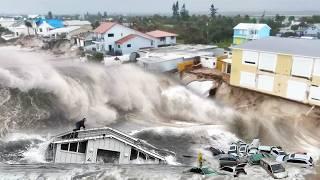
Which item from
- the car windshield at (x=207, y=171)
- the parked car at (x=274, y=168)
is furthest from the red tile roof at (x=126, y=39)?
the car windshield at (x=207, y=171)

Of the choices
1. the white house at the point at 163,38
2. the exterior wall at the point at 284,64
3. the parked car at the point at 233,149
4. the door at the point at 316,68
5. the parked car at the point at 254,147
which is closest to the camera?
the parked car at the point at 254,147

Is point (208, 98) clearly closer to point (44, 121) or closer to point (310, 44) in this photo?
point (310, 44)

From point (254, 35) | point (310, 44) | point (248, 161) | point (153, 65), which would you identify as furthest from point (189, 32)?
point (248, 161)

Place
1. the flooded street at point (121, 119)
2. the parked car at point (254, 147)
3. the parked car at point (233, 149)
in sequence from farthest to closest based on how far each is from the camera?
the parked car at point (233, 149)
the parked car at point (254, 147)
the flooded street at point (121, 119)

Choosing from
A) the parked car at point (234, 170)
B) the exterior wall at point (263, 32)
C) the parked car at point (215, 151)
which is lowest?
the parked car at point (215, 151)

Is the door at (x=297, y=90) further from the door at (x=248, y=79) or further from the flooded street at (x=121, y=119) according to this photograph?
the door at (x=248, y=79)

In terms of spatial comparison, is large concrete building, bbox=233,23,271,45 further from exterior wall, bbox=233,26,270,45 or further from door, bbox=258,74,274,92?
door, bbox=258,74,274,92
